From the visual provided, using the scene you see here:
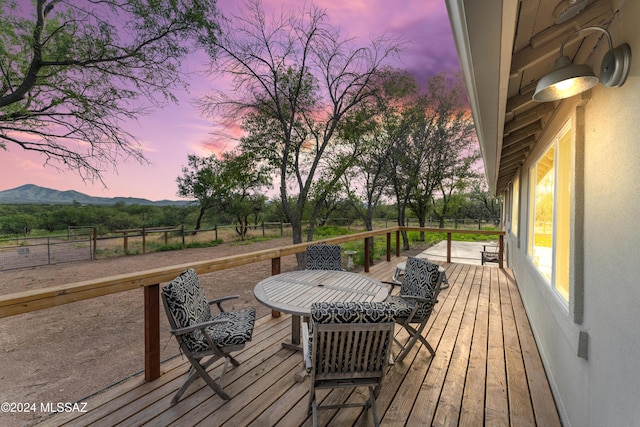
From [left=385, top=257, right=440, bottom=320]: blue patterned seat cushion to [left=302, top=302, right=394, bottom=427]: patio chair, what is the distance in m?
0.83

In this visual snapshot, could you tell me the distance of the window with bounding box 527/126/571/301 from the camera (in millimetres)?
2311

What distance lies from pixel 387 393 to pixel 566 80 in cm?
222

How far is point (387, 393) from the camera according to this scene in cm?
215

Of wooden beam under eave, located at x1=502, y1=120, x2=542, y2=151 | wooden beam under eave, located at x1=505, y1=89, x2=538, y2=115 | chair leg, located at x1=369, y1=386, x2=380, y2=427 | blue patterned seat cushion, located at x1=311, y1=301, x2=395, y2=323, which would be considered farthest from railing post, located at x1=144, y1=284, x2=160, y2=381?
wooden beam under eave, located at x1=502, y1=120, x2=542, y2=151

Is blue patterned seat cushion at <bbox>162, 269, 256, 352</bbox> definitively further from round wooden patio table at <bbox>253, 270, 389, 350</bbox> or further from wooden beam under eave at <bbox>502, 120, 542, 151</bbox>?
wooden beam under eave at <bbox>502, 120, 542, 151</bbox>

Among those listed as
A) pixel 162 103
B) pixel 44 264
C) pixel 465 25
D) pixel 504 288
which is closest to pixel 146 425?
pixel 465 25

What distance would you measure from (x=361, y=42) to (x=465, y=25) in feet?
27.3

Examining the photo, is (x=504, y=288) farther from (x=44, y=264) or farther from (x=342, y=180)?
(x=44, y=264)

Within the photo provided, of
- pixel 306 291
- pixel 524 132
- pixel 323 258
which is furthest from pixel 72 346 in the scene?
pixel 524 132

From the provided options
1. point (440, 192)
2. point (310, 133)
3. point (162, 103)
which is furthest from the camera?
point (440, 192)

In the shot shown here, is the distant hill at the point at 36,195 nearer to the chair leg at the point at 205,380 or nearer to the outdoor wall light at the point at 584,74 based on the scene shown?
the chair leg at the point at 205,380

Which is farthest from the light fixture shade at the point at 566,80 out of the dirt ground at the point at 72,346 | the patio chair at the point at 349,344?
the dirt ground at the point at 72,346

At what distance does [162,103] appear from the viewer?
759 centimetres

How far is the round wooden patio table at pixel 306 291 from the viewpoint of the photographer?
230cm
